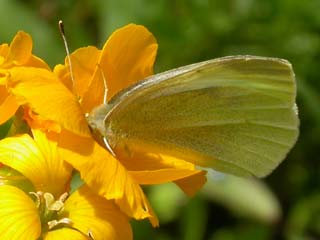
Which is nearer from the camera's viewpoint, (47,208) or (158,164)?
(47,208)

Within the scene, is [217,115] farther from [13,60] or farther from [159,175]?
[13,60]

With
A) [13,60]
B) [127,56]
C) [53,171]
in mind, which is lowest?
[53,171]

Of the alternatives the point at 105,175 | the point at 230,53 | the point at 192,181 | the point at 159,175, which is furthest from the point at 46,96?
the point at 230,53

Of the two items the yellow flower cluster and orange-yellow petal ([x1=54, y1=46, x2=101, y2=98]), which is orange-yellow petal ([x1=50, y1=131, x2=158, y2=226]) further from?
orange-yellow petal ([x1=54, y1=46, x2=101, y2=98])

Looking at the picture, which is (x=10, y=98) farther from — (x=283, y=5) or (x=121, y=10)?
(x=283, y=5)

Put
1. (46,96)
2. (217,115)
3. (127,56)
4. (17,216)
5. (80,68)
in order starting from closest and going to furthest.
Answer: (17,216) → (46,96) → (80,68) → (127,56) → (217,115)

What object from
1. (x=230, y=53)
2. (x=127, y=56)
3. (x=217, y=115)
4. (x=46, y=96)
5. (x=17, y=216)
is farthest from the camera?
(x=230, y=53)

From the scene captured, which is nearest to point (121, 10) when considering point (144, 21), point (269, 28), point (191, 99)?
point (144, 21)
